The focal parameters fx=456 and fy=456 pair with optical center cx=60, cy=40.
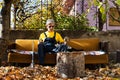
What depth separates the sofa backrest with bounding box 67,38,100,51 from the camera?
1255 centimetres

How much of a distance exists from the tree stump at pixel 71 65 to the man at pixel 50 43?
1787 millimetres

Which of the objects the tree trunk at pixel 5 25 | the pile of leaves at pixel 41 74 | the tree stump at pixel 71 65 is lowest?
the pile of leaves at pixel 41 74

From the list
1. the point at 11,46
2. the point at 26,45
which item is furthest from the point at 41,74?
the point at 26,45

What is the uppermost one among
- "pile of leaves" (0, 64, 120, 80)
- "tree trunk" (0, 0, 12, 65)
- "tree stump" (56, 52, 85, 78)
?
"tree trunk" (0, 0, 12, 65)

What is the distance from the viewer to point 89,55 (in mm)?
11859

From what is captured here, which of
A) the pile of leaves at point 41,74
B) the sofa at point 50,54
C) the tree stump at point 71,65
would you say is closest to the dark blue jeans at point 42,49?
the sofa at point 50,54

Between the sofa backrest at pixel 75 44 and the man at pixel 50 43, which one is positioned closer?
the man at pixel 50 43

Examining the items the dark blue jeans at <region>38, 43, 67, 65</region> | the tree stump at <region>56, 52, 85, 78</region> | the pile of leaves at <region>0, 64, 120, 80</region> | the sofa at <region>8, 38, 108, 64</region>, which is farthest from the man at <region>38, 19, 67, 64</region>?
the tree stump at <region>56, 52, 85, 78</region>

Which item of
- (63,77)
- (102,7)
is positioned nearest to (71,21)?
(63,77)

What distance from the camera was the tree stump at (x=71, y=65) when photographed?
9656mm

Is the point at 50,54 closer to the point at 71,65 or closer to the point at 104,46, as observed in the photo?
the point at 104,46

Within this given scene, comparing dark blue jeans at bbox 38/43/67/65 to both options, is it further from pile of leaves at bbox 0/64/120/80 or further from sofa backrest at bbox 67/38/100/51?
pile of leaves at bbox 0/64/120/80

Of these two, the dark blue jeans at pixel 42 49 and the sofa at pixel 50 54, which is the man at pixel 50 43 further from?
the sofa at pixel 50 54

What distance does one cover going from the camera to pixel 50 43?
12.0 meters
